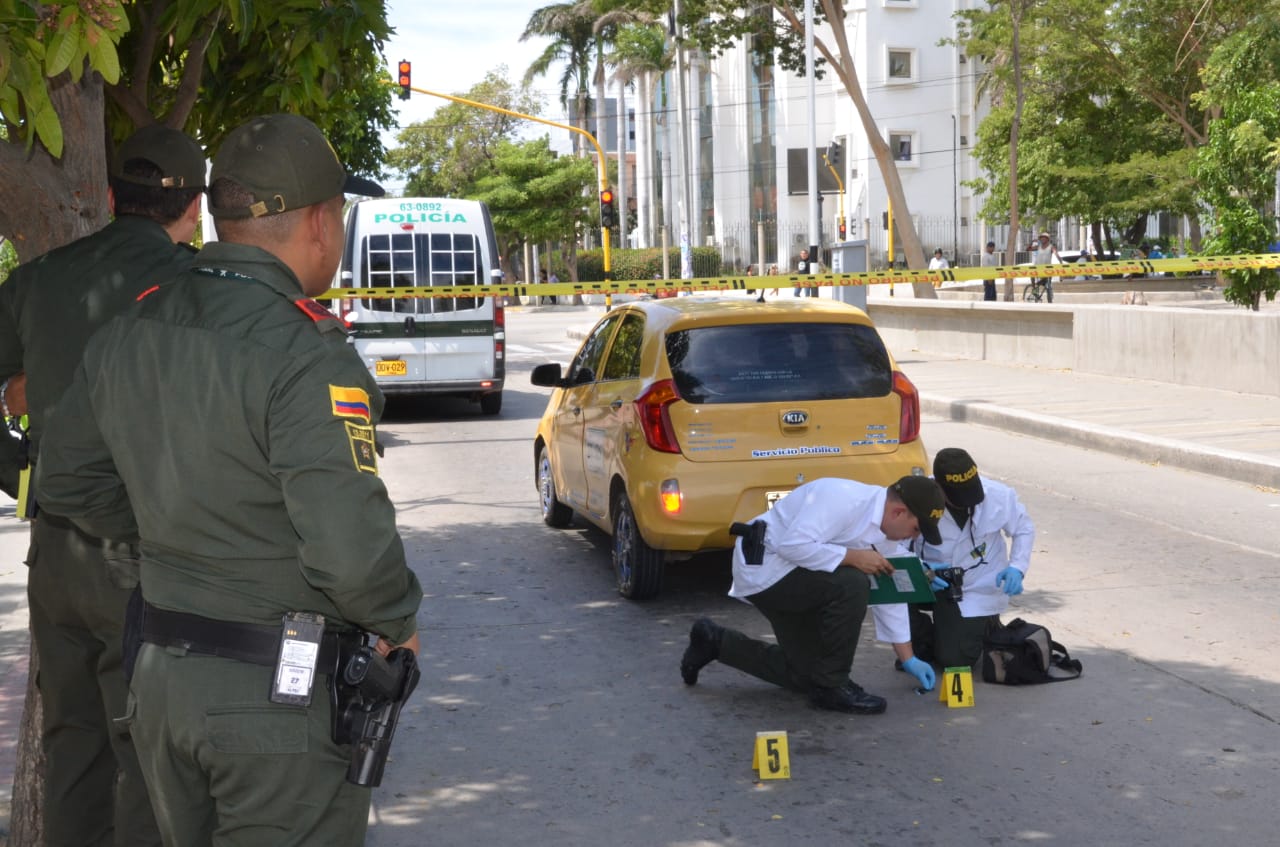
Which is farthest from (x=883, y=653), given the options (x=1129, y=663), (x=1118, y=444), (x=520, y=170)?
(x=520, y=170)

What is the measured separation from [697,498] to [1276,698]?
2912 mm

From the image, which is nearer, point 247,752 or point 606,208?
point 247,752

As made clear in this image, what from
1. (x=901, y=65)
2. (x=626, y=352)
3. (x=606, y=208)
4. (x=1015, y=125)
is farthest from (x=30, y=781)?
(x=901, y=65)

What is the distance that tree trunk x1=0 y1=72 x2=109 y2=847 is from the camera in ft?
13.8

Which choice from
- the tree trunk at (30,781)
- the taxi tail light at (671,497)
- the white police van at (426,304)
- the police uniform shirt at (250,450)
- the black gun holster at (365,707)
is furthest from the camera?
the white police van at (426,304)

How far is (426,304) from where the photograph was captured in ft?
56.7

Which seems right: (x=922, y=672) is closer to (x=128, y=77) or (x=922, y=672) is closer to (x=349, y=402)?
(x=128, y=77)

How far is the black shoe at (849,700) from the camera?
19.6 ft

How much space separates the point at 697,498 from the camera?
25.0ft

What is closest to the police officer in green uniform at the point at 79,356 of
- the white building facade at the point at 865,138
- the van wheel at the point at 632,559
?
the van wheel at the point at 632,559

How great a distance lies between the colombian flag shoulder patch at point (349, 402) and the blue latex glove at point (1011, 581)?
4.30 m

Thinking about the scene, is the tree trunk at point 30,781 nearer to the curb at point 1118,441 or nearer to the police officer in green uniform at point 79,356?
the police officer in green uniform at point 79,356

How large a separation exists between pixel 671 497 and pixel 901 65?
→ 56.4 m

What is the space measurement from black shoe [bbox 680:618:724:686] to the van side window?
7.17 feet
